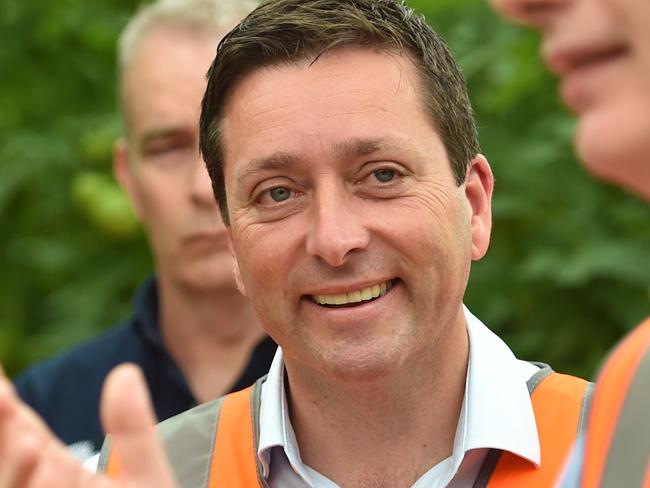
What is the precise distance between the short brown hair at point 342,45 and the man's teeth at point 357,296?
393 mm

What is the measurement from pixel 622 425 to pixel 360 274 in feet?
4.10

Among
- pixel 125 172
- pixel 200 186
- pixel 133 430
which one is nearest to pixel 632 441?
pixel 133 430

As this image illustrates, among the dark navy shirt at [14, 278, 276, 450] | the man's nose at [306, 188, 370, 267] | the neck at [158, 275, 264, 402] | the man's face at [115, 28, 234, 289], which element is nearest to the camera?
the man's nose at [306, 188, 370, 267]

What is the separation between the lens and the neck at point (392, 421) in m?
3.17

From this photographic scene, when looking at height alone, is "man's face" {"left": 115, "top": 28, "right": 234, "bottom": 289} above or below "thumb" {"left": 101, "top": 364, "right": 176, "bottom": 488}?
below

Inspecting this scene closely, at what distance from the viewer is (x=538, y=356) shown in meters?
4.84

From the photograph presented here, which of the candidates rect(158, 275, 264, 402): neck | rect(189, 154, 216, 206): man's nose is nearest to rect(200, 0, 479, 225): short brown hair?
rect(189, 154, 216, 206): man's nose

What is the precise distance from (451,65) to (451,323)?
750mm

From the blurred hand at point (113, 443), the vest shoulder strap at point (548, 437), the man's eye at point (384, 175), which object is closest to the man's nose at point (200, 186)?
the man's eye at point (384, 175)

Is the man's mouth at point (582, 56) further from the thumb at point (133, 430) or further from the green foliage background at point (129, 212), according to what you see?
the green foliage background at point (129, 212)

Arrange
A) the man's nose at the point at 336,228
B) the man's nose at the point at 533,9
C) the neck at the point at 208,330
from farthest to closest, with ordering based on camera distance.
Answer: the neck at the point at 208,330, the man's nose at the point at 336,228, the man's nose at the point at 533,9

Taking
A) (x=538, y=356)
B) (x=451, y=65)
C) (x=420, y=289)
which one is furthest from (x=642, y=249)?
(x=420, y=289)

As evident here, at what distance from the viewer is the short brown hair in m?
3.21

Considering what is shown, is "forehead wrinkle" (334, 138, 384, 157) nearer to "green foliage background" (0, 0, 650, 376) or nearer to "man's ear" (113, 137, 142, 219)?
"green foliage background" (0, 0, 650, 376)
